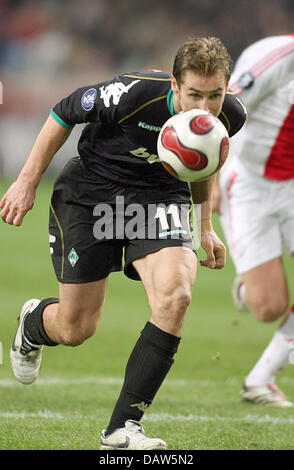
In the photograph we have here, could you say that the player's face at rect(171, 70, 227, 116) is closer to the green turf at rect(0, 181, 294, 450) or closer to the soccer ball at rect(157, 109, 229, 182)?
the soccer ball at rect(157, 109, 229, 182)

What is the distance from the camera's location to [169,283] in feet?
12.1

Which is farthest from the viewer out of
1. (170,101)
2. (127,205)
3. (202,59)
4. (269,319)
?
(269,319)

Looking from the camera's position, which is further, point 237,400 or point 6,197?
point 237,400

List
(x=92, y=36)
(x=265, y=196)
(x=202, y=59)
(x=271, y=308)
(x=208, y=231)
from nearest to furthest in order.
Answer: (x=202, y=59), (x=208, y=231), (x=271, y=308), (x=265, y=196), (x=92, y=36)

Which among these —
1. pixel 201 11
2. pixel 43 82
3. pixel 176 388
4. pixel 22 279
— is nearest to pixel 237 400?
pixel 176 388

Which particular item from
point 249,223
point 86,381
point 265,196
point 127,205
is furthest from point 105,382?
point 127,205

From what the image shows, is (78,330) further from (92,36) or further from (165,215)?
(92,36)

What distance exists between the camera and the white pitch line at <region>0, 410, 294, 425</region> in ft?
15.1

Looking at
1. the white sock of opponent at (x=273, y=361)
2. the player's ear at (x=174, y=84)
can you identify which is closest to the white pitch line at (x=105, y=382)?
the white sock of opponent at (x=273, y=361)

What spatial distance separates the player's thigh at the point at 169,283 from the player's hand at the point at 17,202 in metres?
0.63

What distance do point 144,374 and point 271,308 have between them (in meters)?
1.95

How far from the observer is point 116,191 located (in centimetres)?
427

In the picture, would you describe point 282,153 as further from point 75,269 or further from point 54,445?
Result: point 54,445

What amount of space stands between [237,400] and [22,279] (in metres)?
5.20
